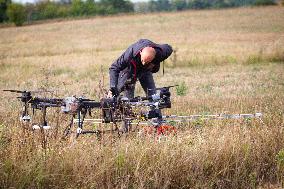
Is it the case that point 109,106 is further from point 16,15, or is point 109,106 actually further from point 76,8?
point 76,8

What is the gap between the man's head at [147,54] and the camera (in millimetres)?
6539

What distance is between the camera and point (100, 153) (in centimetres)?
529

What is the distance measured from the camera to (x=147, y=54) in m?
6.54

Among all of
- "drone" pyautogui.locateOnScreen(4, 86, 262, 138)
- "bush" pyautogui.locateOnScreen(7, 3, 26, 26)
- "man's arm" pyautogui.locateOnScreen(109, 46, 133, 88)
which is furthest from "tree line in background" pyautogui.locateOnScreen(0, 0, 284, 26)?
"drone" pyautogui.locateOnScreen(4, 86, 262, 138)

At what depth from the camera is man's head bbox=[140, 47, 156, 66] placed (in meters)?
6.54

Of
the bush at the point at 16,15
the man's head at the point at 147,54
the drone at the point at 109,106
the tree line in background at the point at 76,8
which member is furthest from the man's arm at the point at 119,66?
the tree line in background at the point at 76,8

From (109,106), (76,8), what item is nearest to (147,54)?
(109,106)

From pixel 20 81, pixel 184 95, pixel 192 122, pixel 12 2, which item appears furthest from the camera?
pixel 12 2

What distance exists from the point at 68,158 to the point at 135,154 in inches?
31.6

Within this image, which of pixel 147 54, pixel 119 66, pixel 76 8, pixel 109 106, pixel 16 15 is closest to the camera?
pixel 109 106

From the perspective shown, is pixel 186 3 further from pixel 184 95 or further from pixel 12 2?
pixel 184 95

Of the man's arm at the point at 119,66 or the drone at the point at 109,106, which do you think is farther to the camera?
the man's arm at the point at 119,66

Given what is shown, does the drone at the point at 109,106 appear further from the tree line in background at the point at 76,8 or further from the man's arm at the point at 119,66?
the tree line in background at the point at 76,8

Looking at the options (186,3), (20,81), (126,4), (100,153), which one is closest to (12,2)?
(126,4)
